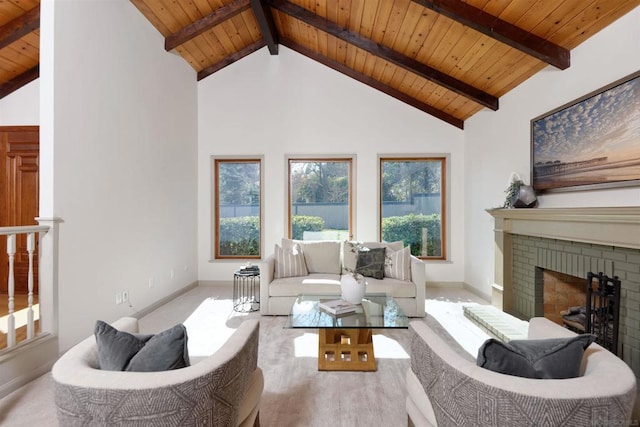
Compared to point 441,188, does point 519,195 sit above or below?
below

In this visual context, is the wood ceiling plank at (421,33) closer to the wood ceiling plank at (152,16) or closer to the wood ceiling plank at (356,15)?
the wood ceiling plank at (356,15)

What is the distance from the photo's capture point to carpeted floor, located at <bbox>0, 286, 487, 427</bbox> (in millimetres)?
1923

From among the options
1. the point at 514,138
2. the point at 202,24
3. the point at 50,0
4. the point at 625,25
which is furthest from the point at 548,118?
the point at 50,0

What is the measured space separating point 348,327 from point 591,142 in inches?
100

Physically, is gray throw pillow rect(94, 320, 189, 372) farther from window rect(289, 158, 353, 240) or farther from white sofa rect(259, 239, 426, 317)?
window rect(289, 158, 353, 240)

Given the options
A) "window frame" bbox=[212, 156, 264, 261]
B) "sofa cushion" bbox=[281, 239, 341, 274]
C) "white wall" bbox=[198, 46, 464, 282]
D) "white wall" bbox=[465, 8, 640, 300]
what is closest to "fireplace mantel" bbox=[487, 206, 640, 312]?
"white wall" bbox=[465, 8, 640, 300]

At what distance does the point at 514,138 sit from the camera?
12.5 feet

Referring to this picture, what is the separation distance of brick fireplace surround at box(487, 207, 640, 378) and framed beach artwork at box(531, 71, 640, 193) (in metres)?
0.30

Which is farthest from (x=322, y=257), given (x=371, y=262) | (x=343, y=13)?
(x=343, y=13)

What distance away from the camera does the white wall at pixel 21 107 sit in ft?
12.8

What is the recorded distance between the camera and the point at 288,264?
13.0ft

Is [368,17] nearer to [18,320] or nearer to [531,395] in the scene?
[531,395]

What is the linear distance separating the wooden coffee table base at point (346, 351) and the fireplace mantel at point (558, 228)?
6.38ft

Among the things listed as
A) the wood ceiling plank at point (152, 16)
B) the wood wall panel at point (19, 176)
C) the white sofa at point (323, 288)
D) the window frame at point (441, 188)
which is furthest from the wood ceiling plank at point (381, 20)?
the wood wall panel at point (19, 176)
